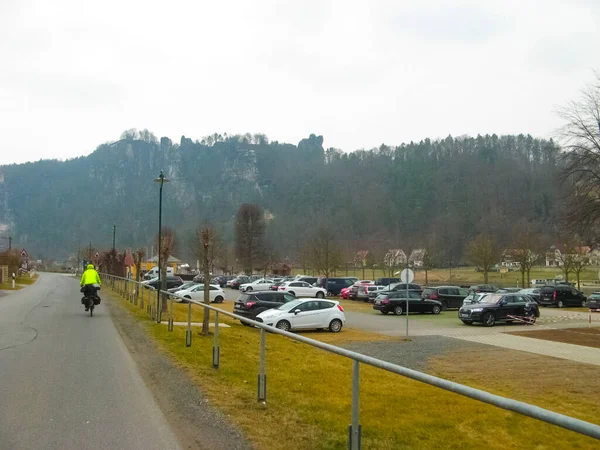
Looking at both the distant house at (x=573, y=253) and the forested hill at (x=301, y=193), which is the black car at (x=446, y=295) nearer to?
the distant house at (x=573, y=253)

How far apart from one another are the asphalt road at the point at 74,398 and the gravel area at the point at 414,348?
25.2ft

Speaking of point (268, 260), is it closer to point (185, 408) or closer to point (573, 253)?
point (573, 253)

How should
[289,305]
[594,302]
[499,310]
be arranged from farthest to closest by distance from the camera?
[594,302] < [499,310] < [289,305]

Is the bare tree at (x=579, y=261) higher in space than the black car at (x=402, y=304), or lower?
higher

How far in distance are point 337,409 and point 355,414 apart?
35.0 inches

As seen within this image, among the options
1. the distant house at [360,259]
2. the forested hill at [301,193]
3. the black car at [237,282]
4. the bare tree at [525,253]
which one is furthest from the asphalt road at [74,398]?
the distant house at [360,259]

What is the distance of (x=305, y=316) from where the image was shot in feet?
80.9

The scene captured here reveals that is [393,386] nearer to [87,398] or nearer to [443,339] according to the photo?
[87,398]

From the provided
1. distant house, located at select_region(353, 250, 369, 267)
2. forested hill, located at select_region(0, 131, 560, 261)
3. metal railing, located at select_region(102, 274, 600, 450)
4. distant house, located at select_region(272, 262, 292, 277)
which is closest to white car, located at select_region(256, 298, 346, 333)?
metal railing, located at select_region(102, 274, 600, 450)

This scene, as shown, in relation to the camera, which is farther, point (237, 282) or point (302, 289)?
point (237, 282)

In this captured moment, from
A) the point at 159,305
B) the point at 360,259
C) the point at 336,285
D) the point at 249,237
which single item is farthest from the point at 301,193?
the point at 159,305

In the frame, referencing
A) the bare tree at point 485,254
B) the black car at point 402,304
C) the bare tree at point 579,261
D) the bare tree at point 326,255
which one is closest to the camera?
the black car at point 402,304

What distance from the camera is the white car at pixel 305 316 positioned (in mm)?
24203

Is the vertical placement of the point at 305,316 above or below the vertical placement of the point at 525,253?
below
